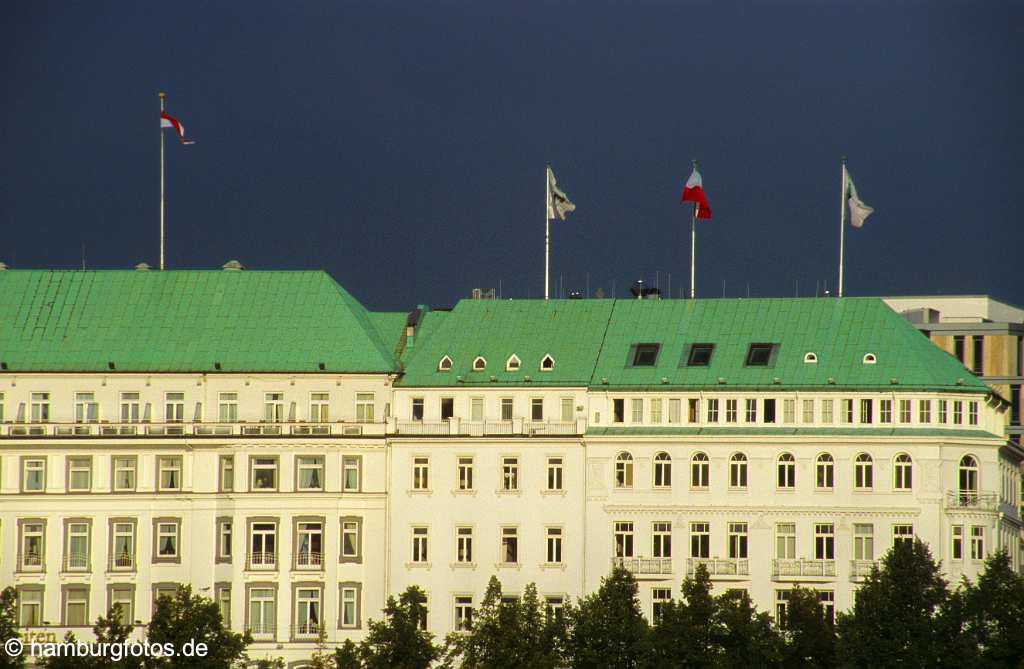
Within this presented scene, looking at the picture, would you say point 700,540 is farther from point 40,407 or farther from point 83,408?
point 40,407

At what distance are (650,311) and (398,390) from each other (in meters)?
17.0

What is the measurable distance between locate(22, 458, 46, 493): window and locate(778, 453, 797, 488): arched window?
45468mm

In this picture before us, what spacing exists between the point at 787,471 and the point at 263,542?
32440 millimetres

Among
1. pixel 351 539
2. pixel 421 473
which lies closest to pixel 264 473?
pixel 351 539

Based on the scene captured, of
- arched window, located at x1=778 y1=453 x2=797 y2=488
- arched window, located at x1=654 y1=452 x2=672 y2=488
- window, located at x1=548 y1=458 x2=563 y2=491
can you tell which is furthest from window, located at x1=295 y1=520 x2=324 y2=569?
arched window, located at x1=778 y1=453 x2=797 y2=488

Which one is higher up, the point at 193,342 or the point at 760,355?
the point at 193,342

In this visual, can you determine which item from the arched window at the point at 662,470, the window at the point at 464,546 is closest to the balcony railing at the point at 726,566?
the arched window at the point at 662,470

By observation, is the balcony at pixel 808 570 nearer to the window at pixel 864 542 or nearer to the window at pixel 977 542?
the window at pixel 864 542

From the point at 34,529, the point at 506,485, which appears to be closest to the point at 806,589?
the point at 506,485

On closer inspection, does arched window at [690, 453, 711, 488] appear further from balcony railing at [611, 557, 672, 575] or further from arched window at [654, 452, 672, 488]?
balcony railing at [611, 557, 672, 575]

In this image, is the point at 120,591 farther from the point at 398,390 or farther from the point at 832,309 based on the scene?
the point at 832,309

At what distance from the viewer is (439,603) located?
191750 millimetres

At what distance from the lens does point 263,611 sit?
19250cm

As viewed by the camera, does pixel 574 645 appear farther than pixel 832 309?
No
